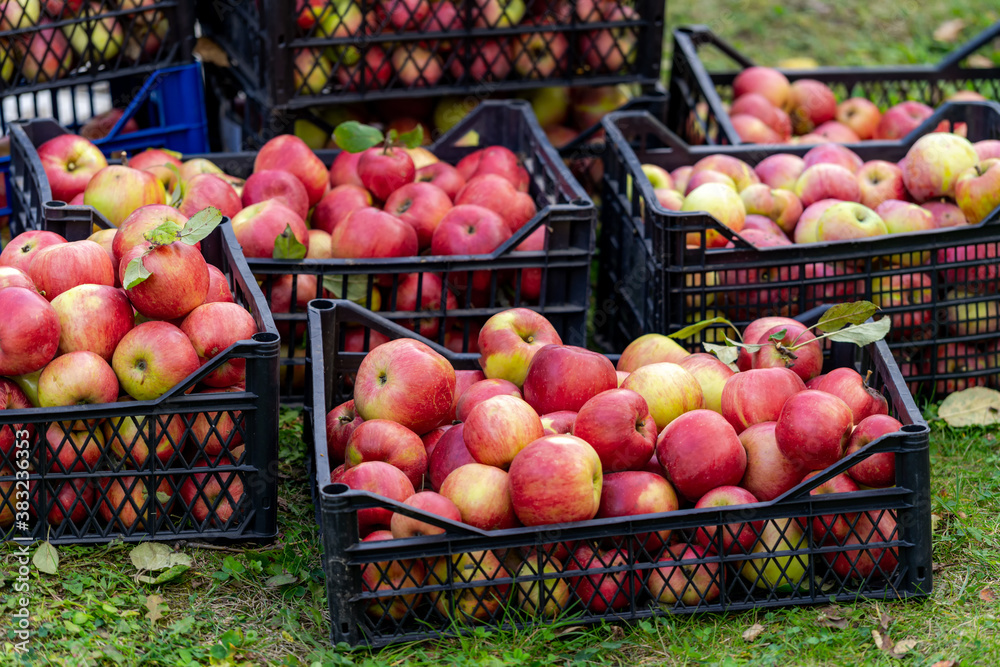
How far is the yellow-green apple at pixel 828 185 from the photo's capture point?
328 cm

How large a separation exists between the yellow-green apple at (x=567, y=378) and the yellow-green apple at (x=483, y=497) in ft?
0.91

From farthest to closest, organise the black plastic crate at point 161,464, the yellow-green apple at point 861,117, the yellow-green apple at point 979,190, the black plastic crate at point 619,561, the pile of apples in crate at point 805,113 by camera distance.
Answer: the yellow-green apple at point 861,117 < the pile of apples in crate at point 805,113 < the yellow-green apple at point 979,190 < the black plastic crate at point 161,464 < the black plastic crate at point 619,561

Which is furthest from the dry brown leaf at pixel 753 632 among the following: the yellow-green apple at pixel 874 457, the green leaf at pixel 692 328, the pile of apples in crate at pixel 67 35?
the pile of apples in crate at pixel 67 35

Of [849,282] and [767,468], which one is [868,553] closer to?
[767,468]

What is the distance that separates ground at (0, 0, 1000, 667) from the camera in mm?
1980

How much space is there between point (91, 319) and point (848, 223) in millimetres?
2059

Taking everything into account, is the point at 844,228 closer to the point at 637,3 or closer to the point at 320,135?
the point at 637,3

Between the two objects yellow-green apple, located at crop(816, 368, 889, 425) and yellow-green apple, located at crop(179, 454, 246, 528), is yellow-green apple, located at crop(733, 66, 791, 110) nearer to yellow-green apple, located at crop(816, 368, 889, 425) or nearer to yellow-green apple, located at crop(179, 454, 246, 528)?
yellow-green apple, located at crop(816, 368, 889, 425)

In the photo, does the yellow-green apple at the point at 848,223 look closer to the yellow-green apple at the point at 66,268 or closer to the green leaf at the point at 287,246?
the green leaf at the point at 287,246

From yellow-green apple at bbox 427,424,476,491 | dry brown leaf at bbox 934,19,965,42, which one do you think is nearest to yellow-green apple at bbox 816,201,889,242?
yellow-green apple at bbox 427,424,476,491

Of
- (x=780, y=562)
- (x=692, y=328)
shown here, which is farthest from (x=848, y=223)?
(x=780, y=562)

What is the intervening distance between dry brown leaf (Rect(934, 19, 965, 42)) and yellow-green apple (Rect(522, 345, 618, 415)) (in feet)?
18.2

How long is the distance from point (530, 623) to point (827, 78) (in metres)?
3.19

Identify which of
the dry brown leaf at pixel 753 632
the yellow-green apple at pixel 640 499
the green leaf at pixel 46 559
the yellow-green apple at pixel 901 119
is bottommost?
the dry brown leaf at pixel 753 632
